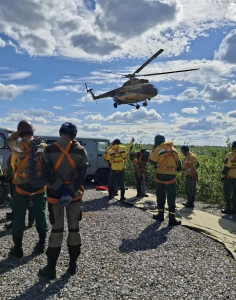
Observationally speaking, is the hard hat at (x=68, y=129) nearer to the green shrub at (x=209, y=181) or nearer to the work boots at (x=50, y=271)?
the work boots at (x=50, y=271)

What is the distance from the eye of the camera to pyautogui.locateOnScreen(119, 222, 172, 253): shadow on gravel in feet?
18.0

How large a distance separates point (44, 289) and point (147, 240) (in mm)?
2638

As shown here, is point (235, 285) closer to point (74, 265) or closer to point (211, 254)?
point (211, 254)

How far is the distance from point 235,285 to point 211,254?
1.24 m

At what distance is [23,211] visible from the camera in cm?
476

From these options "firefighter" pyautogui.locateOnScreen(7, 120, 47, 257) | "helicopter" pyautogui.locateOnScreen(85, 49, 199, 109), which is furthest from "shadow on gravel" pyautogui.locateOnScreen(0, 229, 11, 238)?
"helicopter" pyautogui.locateOnScreen(85, 49, 199, 109)

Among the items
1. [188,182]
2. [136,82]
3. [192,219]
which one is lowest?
[192,219]

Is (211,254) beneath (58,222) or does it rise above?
beneath

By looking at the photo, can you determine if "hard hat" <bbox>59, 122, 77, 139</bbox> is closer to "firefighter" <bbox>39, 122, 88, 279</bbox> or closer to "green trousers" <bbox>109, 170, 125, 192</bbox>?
"firefighter" <bbox>39, 122, 88, 279</bbox>

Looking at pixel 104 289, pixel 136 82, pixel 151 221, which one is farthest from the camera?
pixel 136 82

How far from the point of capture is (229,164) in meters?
8.72

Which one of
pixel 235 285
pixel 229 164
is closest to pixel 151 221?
pixel 229 164

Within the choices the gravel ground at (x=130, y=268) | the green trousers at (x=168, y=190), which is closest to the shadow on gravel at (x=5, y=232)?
the gravel ground at (x=130, y=268)

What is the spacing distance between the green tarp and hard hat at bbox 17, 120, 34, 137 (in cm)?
405
